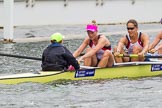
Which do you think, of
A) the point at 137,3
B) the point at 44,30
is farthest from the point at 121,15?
the point at 44,30

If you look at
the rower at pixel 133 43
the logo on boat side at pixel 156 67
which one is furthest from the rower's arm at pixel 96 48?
the logo on boat side at pixel 156 67

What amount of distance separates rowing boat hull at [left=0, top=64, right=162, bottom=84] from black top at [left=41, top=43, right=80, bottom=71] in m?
0.19

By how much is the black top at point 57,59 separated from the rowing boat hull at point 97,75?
0.19 m

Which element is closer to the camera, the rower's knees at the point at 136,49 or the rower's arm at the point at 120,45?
the rower's arm at the point at 120,45

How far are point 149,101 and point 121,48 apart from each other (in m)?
3.39

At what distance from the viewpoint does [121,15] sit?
40.2 meters

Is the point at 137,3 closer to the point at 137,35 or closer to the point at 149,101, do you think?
the point at 137,35

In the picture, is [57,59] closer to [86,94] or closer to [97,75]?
[97,75]

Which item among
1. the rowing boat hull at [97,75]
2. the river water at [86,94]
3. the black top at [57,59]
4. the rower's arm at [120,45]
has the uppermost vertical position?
the rower's arm at [120,45]

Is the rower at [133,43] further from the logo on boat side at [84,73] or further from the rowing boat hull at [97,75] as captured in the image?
the logo on boat side at [84,73]

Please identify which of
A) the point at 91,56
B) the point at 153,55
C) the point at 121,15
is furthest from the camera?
the point at 121,15

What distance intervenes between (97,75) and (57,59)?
126 cm

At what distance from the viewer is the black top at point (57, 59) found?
13758mm

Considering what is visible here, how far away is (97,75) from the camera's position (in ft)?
47.3
